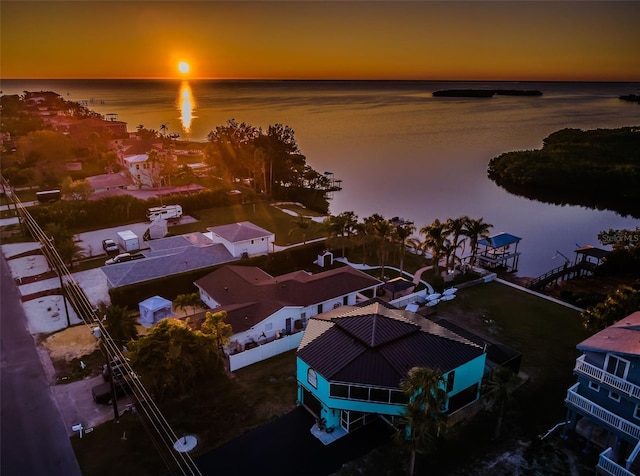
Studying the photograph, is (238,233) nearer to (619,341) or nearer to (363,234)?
(363,234)

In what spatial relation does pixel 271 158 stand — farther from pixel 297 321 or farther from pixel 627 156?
pixel 627 156

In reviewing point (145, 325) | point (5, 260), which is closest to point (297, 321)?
point (145, 325)

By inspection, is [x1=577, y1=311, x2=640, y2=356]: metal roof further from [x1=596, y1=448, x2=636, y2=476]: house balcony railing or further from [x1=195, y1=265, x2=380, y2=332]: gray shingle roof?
[x1=195, y1=265, x2=380, y2=332]: gray shingle roof

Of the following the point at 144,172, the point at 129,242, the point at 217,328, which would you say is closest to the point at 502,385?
the point at 217,328

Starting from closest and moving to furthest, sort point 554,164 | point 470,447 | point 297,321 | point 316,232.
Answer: point 470,447 < point 297,321 < point 316,232 < point 554,164

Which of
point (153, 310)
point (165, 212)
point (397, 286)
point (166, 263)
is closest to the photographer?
point (153, 310)

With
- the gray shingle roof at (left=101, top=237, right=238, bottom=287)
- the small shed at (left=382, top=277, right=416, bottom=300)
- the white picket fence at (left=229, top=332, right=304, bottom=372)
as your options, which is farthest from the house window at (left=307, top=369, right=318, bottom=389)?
the gray shingle roof at (left=101, top=237, right=238, bottom=287)

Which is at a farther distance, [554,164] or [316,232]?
[554,164]
